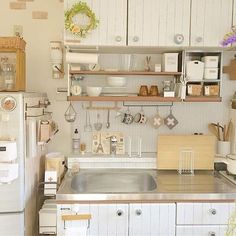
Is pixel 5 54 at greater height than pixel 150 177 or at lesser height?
greater

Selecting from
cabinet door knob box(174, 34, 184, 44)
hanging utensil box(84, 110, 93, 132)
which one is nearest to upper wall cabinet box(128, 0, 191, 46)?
cabinet door knob box(174, 34, 184, 44)

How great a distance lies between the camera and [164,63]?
A: 2.31 metres

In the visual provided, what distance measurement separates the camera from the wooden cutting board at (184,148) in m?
2.49

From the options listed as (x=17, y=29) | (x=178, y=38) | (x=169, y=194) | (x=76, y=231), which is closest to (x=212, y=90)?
(x=178, y=38)

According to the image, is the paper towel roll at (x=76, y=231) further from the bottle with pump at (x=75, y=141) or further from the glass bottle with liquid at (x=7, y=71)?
the glass bottle with liquid at (x=7, y=71)

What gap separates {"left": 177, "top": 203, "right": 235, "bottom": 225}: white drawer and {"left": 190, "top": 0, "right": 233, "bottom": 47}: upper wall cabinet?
111cm

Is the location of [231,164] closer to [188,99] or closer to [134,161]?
[188,99]

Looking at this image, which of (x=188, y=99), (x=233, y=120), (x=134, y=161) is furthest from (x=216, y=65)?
(x=134, y=161)

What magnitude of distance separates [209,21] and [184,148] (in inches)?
39.6

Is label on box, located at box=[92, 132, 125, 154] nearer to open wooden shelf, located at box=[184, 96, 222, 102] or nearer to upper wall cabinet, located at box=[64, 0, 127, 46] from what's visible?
open wooden shelf, located at box=[184, 96, 222, 102]

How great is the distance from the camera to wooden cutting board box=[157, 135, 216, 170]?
2488mm

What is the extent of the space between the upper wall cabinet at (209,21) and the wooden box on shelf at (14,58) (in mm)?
1199

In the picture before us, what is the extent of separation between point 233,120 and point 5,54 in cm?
186

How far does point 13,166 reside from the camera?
5.82 ft
